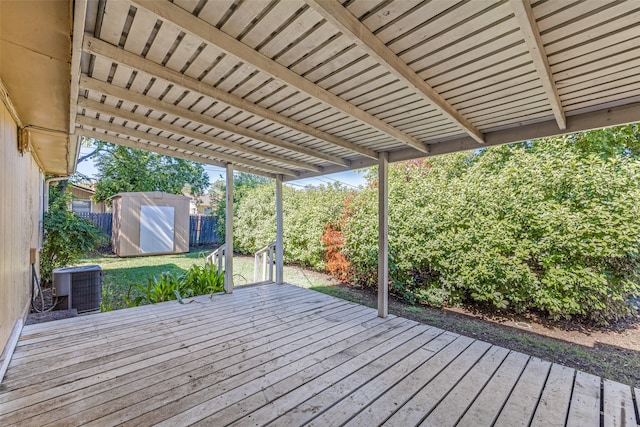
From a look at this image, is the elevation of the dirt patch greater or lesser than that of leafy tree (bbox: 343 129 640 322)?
lesser

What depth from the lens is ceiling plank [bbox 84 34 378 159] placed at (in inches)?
63.1

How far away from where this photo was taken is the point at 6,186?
2324 mm

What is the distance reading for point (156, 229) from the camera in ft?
31.7

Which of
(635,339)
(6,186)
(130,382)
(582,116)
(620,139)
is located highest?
(620,139)

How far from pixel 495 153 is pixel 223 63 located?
5.16 meters

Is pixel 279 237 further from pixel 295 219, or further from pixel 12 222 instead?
pixel 12 222

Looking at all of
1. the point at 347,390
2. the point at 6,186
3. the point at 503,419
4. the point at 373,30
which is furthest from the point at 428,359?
the point at 6,186

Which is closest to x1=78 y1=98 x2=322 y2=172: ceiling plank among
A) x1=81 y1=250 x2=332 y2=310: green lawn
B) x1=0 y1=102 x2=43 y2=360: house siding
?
x1=0 y1=102 x2=43 y2=360: house siding

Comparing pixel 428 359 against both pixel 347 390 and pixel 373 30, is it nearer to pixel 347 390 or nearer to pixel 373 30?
pixel 347 390

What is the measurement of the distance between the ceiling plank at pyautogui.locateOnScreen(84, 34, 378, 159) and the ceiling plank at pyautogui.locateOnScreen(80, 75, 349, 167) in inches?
22.0

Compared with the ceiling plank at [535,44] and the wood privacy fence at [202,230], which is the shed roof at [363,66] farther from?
the wood privacy fence at [202,230]

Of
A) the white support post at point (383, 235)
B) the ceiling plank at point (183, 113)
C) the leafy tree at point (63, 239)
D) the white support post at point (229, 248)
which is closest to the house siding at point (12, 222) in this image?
the ceiling plank at point (183, 113)

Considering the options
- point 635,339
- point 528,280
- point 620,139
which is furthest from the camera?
point 620,139

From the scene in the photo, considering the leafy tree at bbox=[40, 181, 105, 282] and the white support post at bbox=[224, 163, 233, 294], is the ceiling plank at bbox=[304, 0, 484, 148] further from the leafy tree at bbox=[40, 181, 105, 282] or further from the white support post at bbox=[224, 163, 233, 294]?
the leafy tree at bbox=[40, 181, 105, 282]
